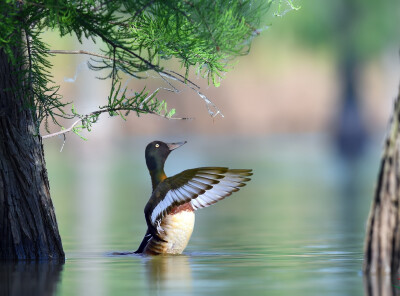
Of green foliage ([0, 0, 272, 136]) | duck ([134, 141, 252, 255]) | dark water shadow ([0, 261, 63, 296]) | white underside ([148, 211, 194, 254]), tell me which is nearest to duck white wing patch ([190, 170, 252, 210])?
duck ([134, 141, 252, 255])

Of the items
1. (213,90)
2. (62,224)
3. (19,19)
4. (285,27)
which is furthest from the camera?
(213,90)

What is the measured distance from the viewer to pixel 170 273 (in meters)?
8.20

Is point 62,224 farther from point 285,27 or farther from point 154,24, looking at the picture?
point 285,27

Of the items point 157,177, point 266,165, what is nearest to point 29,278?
point 157,177

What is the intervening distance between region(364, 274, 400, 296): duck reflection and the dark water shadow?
6.16 ft

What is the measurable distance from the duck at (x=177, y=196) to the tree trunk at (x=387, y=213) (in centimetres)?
186

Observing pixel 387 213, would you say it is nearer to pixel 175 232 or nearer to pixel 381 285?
pixel 381 285

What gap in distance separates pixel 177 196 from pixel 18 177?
48.5 inches

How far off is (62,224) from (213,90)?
132 feet

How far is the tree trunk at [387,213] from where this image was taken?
706cm

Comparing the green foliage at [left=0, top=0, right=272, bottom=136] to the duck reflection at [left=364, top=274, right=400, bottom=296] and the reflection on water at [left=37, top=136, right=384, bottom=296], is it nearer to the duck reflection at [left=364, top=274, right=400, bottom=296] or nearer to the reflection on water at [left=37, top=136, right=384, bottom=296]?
the reflection on water at [left=37, top=136, right=384, bottom=296]

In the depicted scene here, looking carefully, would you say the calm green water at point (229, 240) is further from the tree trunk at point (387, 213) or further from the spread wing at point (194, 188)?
the spread wing at point (194, 188)

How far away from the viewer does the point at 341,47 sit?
143 ft

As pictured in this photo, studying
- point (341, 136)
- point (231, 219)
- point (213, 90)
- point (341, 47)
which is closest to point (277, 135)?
point (213, 90)
